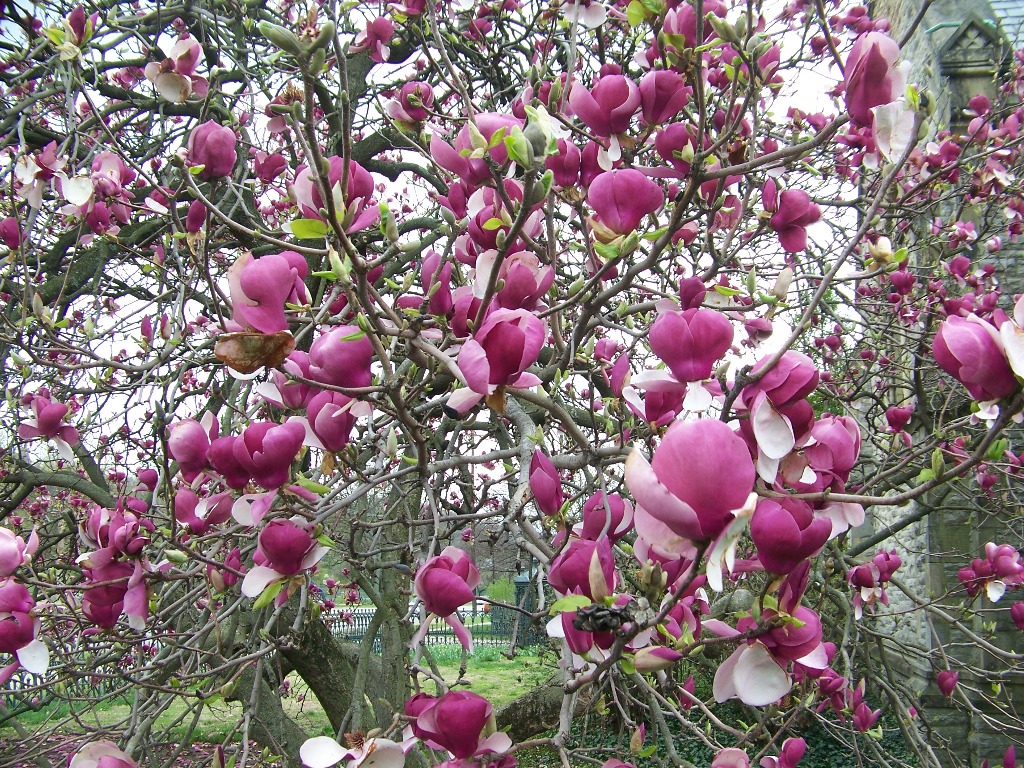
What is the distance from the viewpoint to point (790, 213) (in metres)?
1.05

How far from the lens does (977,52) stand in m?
5.46

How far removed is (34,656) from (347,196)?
2.61 ft

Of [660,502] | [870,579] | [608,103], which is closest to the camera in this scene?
[660,502]

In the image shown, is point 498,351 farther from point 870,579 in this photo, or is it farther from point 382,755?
point 870,579

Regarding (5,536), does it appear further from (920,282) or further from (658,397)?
(920,282)

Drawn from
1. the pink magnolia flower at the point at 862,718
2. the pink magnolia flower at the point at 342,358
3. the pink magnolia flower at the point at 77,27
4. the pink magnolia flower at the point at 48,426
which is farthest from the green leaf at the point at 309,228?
the pink magnolia flower at the point at 862,718

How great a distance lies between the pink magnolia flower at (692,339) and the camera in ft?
2.27

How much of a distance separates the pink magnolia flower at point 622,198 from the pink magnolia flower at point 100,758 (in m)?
0.93

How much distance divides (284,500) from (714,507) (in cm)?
67

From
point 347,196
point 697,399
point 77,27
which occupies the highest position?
point 77,27

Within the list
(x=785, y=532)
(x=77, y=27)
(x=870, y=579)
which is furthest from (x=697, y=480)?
(x=77, y=27)

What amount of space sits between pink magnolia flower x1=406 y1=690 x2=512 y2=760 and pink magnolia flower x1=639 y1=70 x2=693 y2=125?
2.72 feet

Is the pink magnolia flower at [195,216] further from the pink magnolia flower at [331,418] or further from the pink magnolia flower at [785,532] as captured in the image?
the pink magnolia flower at [785,532]

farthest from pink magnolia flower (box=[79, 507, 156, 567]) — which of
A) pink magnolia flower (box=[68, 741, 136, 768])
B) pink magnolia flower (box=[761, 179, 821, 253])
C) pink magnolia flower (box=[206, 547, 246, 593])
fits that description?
pink magnolia flower (box=[761, 179, 821, 253])
